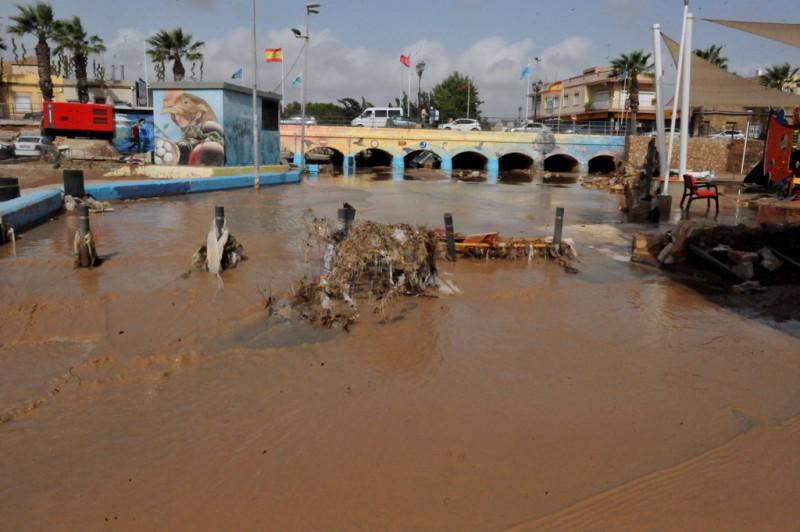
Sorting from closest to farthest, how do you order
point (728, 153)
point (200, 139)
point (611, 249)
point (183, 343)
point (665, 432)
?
point (665, 432) → point (183, 343) → point (611, 249) → point (200, 139) → point (728, 153)

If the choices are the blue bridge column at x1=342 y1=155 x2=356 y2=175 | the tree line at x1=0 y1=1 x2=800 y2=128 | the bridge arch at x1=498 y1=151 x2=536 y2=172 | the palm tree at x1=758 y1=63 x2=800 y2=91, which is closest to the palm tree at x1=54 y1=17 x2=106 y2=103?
the tree line at x1=0 y1=1 x2=800 y2=128

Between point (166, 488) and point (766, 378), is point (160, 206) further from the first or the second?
point (766, 378)

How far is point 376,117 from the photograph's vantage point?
4284cm

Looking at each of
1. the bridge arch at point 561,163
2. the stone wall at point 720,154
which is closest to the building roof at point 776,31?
the stone wall at point 720,154

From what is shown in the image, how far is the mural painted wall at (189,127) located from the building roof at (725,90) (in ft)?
53.1

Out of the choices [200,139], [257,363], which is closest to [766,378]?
[257,363]

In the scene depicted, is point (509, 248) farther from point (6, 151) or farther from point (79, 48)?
point (79, 48)

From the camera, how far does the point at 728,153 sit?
1406 inches

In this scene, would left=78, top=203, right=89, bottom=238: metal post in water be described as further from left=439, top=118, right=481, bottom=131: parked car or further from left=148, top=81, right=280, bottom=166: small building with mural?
left=439, top=118, right=481, bottom=131: parked car

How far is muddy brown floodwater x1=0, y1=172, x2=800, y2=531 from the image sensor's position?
375cm

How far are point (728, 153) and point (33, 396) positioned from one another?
38873mm

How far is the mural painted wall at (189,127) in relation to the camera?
2345 centimetres

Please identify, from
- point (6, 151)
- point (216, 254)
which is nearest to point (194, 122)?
point (6, 151)

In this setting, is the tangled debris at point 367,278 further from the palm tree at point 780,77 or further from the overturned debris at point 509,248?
the palm tree at point 780,77
